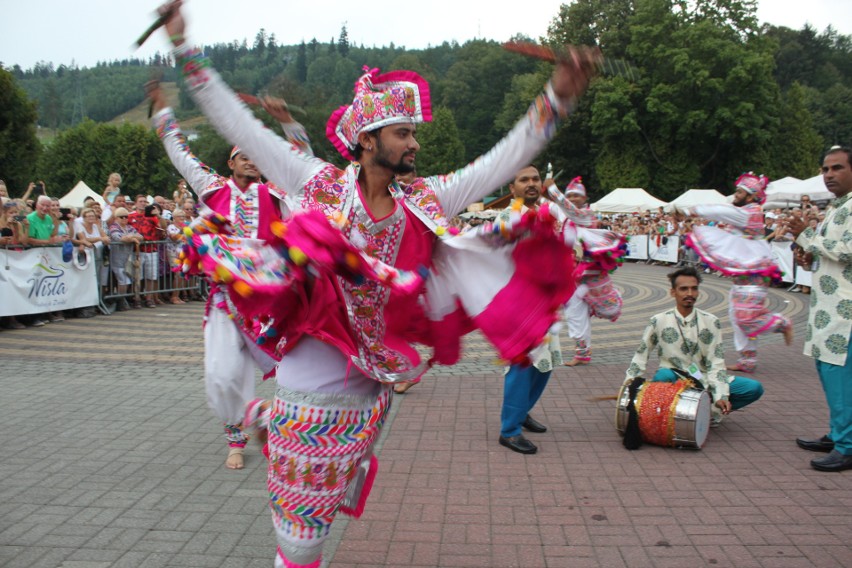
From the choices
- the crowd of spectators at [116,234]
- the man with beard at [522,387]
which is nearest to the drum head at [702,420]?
the man with beard at [522,387]

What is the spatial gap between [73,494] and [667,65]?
140 feet

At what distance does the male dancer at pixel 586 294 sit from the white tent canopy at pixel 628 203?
80.8 feet

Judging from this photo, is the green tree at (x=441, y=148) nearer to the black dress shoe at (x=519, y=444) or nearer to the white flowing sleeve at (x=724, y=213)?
the white flowing sleeve at (x=724, y=213)

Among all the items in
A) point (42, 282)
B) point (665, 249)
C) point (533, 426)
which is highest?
point (42, 282)

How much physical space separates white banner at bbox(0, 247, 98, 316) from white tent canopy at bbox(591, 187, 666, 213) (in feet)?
79.2

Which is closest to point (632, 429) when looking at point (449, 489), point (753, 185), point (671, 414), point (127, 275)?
point (671, 414)

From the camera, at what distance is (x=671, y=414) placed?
17.6 ft

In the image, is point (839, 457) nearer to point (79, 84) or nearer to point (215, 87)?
point (215, 87)

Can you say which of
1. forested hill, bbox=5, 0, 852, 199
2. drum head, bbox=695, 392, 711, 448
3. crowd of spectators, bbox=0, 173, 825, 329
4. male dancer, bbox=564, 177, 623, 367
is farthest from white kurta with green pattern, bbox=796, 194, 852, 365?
forested hill, bbox=5, 0, 852, 199

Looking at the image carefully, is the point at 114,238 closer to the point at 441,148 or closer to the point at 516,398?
the point at 516,398

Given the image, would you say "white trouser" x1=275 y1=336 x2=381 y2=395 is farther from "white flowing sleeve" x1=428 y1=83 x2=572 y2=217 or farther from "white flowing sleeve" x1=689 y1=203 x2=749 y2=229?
"white flowing sleeve" x1=689 y1=203 x2=749 y2=229

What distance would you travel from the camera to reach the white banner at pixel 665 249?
26688mm

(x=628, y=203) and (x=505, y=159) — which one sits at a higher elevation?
(x=505, y=159)

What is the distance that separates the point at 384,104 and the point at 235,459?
324 cm
